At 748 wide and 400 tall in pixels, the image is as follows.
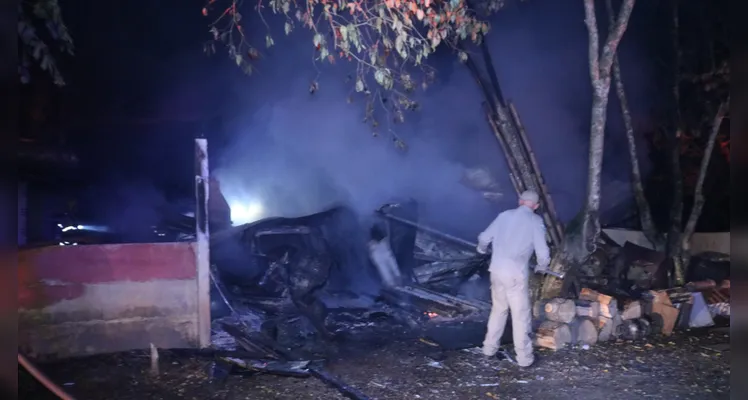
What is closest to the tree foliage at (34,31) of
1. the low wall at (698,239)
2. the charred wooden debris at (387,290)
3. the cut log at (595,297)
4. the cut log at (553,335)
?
the charred wooden debris at (387,290)

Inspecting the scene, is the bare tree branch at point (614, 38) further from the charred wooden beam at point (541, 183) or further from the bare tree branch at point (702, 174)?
the bare tree branch at point (702, 174)

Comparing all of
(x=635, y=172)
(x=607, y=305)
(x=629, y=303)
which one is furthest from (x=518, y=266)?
(x=635, y=172)

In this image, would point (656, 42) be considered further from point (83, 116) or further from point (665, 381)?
point (83, 116)

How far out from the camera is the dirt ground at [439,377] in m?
5.19

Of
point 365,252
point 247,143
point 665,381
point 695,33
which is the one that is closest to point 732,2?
point 665,381

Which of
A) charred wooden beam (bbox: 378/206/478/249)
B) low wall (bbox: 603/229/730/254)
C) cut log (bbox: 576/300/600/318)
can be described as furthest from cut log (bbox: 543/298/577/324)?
low wall (bbox: 603/229/730/254)

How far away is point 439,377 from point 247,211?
7807 millimetres

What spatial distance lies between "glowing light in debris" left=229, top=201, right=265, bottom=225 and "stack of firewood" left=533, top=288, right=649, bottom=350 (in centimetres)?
714

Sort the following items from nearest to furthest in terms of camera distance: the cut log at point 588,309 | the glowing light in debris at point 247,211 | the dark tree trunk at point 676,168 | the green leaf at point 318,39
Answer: the green leaf at point 318,39 → the cut log at point 588,309 → the dark tree trunk at point 676,168 → the glowing light in debris at point 247,211

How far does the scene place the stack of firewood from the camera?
21.7 feet

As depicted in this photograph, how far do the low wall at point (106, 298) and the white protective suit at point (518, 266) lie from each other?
3317 millimetres

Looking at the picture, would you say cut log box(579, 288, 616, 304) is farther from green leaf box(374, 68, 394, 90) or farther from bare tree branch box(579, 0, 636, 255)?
green leaf box(374, 68, 394, 90)

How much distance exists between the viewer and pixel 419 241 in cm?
988

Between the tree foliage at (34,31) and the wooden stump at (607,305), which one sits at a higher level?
the tree foliage at (34,31)
